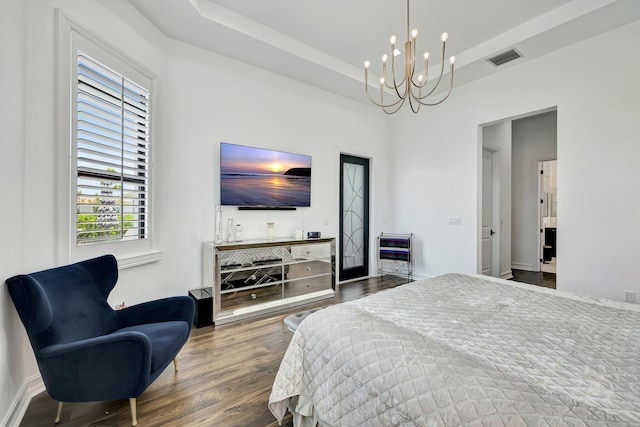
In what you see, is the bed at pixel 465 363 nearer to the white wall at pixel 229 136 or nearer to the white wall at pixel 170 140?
the white wall at pixel 170 140

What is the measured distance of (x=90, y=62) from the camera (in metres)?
2.29

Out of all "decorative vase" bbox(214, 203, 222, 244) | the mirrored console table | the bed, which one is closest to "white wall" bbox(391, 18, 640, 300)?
the bed

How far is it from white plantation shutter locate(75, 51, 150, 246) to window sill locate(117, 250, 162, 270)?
17cm

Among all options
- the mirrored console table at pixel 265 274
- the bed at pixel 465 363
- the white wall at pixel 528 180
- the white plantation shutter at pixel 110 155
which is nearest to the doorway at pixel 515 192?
the white wall at pixel 528 180

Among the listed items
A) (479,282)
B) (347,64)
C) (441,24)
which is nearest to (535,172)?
(441,24)

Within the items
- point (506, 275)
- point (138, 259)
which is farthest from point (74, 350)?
point (506, 275)

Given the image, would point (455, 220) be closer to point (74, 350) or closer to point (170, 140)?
point (170, 140)

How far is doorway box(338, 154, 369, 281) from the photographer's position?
5.05 meters

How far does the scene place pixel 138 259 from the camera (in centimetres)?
267

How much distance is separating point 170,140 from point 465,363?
11.0 ft

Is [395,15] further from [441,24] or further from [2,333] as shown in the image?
[2,333]

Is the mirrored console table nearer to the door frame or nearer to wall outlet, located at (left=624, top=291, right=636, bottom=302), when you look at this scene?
the door frame

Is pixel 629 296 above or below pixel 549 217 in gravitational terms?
below

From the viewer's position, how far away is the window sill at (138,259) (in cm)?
251
